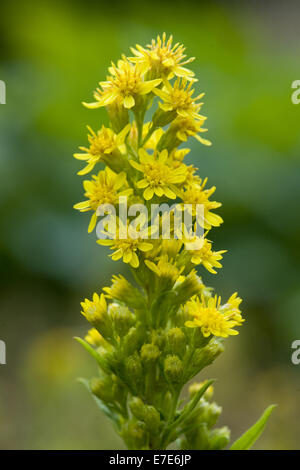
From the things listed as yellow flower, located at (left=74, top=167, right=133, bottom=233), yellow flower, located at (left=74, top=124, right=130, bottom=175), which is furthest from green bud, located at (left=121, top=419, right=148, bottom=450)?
yellow flower, located at (left=74, top=124, right=130, bottom=175)

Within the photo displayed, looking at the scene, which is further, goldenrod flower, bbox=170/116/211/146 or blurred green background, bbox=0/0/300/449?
blurred green background, bbox=0/0/300/449

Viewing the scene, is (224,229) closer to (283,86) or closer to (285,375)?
(285,375)

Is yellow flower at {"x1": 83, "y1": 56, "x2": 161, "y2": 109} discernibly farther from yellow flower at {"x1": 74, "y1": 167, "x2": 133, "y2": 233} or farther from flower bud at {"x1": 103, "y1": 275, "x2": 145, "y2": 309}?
flower bud at {"x1": 103, "y1": 275, "x2": 145, "y2": 309}

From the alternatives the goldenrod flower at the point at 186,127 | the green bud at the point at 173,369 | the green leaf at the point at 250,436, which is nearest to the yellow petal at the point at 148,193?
the goldenrod flower at the point at 186,127

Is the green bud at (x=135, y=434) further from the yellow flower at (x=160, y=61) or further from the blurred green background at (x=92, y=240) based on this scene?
the blurred green background at (x=92, y=240)

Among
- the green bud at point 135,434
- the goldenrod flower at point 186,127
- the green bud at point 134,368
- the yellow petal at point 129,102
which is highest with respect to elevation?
the yellow petal at point 129,102

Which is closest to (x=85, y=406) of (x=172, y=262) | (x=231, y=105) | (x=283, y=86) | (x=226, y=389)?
(x=226, y=389)

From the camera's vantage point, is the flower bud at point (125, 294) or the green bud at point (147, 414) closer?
the green bud at point (147, 414)

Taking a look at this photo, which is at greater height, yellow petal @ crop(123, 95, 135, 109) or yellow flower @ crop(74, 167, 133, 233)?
yellow petal @ crop(123, 95, 135, 109)
